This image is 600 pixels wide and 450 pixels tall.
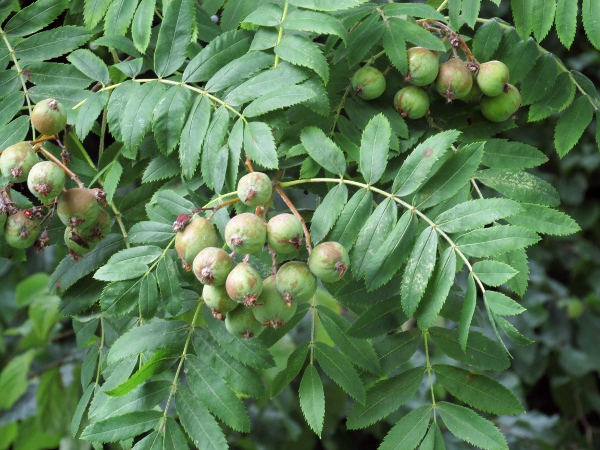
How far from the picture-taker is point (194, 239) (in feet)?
3.20

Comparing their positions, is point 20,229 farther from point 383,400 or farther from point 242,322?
point 383,400

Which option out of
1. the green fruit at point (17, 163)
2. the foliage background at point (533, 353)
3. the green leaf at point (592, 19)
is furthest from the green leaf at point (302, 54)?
the foliage background at point (533, 353)

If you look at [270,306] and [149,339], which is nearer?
[270,306]

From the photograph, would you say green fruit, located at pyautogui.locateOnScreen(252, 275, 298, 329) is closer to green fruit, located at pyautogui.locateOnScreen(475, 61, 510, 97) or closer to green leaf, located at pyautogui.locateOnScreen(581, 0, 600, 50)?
green fruit, located at pyautogui.locateOnScreen(475, 61, 510, 97)

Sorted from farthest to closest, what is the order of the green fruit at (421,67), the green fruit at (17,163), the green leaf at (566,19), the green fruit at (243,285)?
the green leaf at (566,19) < the green fruit at (421,67) < the green fruit at (17,163) < the green fruit at (243,285)

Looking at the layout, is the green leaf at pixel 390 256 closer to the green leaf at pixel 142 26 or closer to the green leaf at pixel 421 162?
the green leaf at pixel 421 162

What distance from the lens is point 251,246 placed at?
3.08 ft

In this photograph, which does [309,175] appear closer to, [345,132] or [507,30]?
[345,132]

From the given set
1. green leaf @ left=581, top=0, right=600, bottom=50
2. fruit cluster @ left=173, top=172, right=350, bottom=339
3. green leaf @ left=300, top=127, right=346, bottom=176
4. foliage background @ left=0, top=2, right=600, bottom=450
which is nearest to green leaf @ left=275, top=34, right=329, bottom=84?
green leaf @ left=300, top=127, right=346, bottom=176

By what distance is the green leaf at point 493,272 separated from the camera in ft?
3.08

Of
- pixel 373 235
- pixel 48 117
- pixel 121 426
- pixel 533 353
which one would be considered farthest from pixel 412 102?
pixel 533 353

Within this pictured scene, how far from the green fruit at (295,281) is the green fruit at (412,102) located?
35 centimetres

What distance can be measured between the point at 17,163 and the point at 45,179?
0.06 meters

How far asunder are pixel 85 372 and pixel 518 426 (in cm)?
182
